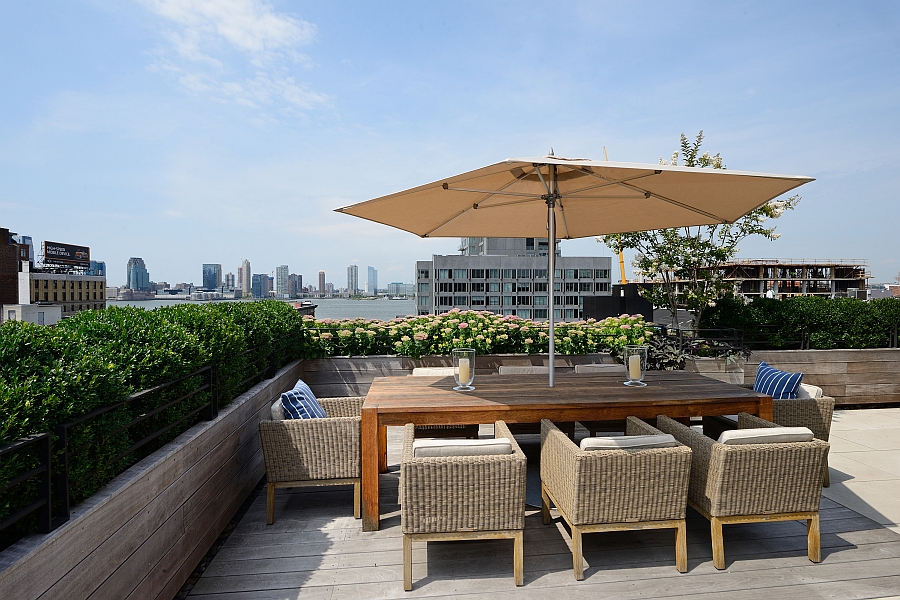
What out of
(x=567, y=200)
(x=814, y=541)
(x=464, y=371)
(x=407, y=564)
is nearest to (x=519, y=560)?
(x=407, y=564)

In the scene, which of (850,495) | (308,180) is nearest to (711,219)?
(850,495)

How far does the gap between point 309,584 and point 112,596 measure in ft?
2.79

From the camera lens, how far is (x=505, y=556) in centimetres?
262

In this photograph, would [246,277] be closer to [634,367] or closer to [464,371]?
[464,371]

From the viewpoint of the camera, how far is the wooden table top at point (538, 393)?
2900mm

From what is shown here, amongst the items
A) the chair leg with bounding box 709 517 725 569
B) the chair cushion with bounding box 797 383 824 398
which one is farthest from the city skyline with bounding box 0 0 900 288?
the chair leg with bounding box 709 517 725 569

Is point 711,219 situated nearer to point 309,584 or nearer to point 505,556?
point 505,556

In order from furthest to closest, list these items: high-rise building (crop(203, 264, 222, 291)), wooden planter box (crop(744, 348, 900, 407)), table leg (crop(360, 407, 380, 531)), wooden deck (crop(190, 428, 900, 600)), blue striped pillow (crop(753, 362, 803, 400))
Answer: high-rise building (crop(203, 264, 222, 291))
wooden planter box (crop(744, 348, 900, 407))
blue striped pillow (crop(753, 362, 803, 400))
table leg (crop(360, 407, 380, 531))
wooden deck (crop(190, 428, 900, 600))

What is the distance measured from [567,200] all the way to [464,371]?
1.57 m

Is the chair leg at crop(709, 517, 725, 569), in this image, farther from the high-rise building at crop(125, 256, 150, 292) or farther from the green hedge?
the high-rise building at crop(125, 256, 150, 292)

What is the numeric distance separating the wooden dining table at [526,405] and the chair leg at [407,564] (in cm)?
60

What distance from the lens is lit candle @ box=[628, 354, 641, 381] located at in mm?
3463

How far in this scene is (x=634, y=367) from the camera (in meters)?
3.47

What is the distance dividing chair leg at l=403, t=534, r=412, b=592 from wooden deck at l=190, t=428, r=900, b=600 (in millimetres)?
40
